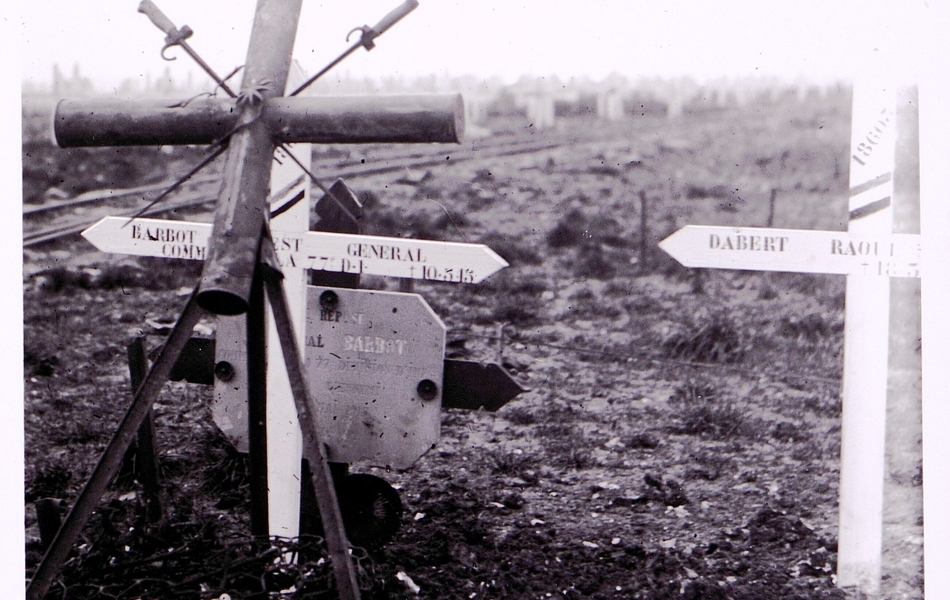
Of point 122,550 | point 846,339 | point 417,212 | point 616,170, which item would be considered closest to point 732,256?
point 846,339

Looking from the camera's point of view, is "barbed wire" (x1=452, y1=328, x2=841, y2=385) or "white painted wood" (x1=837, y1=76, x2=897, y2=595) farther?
"barbed wire" (x1=452, y1=328, x2=841, y2=385)

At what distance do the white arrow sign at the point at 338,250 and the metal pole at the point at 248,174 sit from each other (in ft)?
1.44

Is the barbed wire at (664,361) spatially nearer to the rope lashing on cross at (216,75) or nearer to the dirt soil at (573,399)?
the dirt soil at (573,399)

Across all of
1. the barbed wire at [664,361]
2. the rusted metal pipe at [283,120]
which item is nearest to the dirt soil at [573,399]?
the barbed wire at [664,361]

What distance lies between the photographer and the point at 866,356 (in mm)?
2338

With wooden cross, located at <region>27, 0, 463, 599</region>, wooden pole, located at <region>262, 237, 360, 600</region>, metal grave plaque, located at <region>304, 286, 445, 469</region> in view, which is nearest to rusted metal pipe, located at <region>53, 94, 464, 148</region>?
wooden cross, located at <region>27, 0, 463, 599</region>

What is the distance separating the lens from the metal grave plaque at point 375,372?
8.27 ft

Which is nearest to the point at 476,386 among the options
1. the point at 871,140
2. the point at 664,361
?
the point at 664,361

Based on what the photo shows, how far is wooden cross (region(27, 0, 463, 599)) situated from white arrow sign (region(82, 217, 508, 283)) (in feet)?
1.29

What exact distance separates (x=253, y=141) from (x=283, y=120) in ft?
0.25

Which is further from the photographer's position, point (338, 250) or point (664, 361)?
point (664, 361)

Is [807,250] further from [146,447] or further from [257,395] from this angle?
[146,447]

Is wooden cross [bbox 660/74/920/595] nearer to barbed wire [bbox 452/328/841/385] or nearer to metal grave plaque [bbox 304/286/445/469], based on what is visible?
barbed wire [bbox 452/328/841/385]

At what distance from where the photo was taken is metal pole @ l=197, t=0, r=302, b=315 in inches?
74.0
